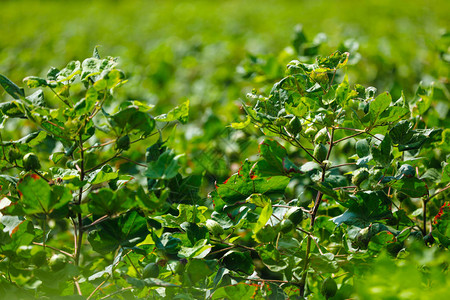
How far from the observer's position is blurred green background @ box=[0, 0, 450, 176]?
1832mm

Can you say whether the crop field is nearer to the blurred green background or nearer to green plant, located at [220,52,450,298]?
green plant, located at [220,52,450,298]

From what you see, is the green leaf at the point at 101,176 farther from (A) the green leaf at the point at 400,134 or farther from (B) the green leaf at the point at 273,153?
(A) the green leaf at the point at 400,134

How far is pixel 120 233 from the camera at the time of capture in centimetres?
87

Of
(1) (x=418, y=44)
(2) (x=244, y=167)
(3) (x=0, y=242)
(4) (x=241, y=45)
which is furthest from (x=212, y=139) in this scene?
(1) (x=418, y=44)

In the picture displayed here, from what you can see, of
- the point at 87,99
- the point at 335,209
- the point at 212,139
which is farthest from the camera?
the point at 212,139

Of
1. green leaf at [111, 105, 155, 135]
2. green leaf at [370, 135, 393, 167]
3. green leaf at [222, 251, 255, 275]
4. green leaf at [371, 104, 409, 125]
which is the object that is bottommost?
green leaf at [222, 251, 255, 275]

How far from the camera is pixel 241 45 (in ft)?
12.3

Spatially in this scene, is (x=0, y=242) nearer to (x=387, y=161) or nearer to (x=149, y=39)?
(x=387, y=161)

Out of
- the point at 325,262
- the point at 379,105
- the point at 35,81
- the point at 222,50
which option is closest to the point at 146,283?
the point at 325,262

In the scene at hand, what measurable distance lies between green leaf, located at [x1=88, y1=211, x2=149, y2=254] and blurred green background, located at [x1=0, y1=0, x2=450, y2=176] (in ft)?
1.91

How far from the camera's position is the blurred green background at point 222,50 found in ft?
6.01

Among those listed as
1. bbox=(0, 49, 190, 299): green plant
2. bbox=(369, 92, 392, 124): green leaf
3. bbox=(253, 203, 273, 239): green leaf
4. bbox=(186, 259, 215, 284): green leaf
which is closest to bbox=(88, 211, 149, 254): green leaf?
bbox=(0, 49, 190, 299): green plant

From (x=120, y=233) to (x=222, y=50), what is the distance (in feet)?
9.13

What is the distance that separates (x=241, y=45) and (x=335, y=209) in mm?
2868
